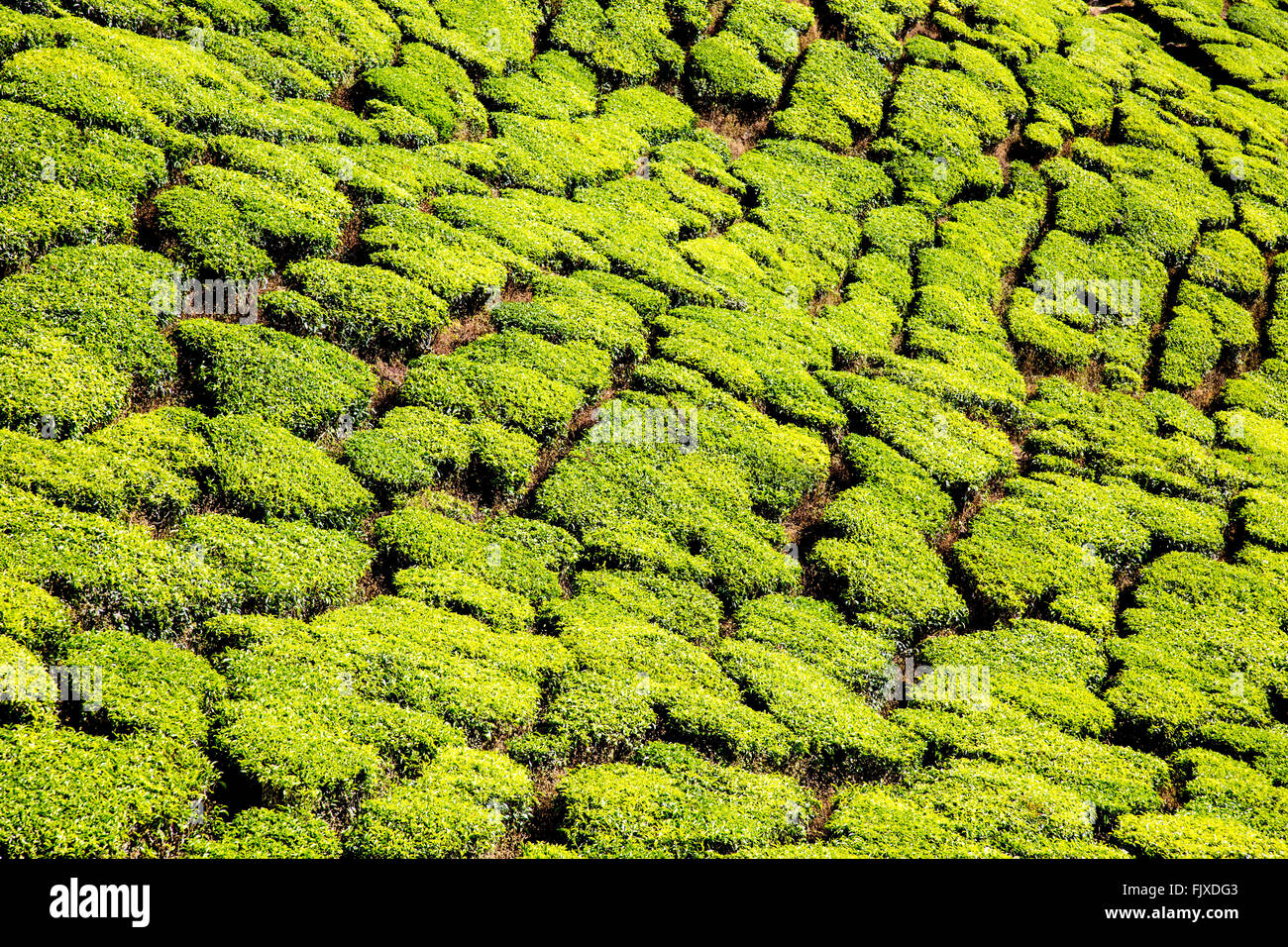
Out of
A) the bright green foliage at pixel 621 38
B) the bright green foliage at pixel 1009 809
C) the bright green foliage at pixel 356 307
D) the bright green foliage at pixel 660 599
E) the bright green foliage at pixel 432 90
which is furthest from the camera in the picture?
the bright green foliage at pixel 621 38

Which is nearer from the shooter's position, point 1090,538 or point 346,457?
point 346,457

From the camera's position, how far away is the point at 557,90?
26938 mm

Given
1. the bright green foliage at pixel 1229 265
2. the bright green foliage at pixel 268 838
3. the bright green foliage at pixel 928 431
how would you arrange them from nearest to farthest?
the bright green foliage at pixel 268 838 < the bright green foliage at pixel 928 431 < the bright green foliage at pixel 1229 265

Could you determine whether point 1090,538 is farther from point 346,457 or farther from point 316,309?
point 316,309

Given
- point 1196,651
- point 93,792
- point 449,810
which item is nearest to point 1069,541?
point 1196,651

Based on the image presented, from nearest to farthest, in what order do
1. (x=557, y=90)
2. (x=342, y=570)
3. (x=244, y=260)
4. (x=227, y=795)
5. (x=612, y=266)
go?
(x=227, y=795) → (x=342, y=570) → (x=244, y=260) → (x=612, y=266) → (x=557, y=90)

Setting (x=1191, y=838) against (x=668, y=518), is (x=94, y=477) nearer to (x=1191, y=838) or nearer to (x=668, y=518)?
(x=668, y=518)

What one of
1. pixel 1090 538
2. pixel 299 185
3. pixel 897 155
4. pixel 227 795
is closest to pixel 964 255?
pixel 897 155

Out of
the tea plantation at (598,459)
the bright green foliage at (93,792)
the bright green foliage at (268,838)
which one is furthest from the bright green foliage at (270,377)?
the bright green foliage at (268,838)

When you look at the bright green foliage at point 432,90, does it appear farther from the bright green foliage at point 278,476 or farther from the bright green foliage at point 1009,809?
A: the bright green foliage at point 1009,809

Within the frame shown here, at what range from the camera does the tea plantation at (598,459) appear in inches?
519

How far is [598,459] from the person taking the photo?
738 inches

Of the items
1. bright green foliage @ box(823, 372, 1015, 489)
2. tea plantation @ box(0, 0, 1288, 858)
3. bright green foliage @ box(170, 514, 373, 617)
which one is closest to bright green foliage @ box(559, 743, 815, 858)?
tea plantation @ box(0, 0, 1288, 858)
